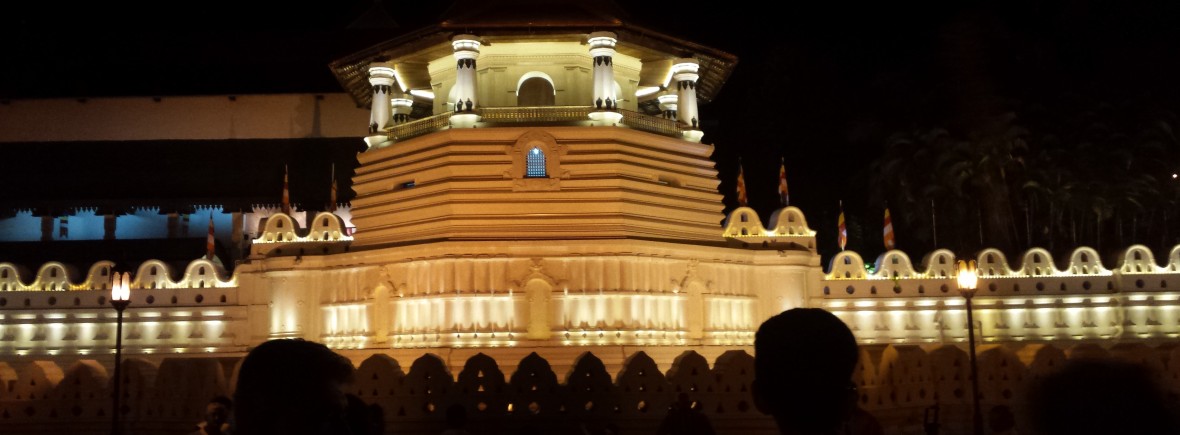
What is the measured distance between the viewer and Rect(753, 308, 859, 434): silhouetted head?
448cm

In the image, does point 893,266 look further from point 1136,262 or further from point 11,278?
point 11,278

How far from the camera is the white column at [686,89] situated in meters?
31.6

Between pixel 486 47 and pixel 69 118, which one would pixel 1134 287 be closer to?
pixel 486 47

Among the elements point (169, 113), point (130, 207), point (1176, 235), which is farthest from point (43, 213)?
point (1176, 235)

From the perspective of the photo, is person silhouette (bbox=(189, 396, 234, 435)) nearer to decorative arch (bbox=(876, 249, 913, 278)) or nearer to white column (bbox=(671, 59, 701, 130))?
white column (bbox=(671, 59, 701, 130))

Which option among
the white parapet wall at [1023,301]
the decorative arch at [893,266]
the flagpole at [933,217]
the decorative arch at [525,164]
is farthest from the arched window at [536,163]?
the flagpole at [933,217]

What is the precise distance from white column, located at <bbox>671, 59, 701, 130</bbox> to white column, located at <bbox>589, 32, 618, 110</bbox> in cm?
252

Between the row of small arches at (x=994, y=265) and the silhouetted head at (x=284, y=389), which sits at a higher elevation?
the row of small arches at (x=994, y=265)

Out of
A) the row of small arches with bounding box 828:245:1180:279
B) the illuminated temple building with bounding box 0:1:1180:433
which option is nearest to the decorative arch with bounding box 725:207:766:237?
the illuminated temple building with bounding box 0:1:1180:433

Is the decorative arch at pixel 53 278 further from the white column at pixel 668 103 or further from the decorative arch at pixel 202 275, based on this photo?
the white column at pixel 668 103

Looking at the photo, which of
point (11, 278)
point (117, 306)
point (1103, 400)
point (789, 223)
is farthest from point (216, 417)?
point (11, 278)

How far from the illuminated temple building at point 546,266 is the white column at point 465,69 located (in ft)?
0.17

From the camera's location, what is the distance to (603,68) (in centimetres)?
2942

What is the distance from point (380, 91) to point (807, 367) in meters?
28.0
